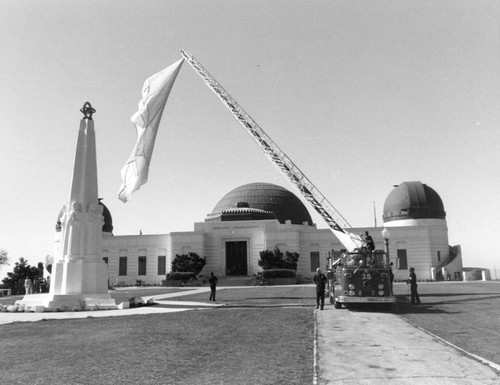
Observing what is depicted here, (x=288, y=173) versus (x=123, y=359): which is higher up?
(x=288, y=173)

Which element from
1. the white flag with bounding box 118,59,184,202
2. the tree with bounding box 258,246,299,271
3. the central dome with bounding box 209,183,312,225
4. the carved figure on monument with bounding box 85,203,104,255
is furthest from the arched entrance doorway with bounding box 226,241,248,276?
the carved figure on monument with bounding box 85,203,104,255

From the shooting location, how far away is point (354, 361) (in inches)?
367

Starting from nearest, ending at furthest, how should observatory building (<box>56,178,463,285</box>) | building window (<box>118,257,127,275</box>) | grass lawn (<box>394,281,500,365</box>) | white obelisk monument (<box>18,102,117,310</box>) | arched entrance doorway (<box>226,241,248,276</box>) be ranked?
grass lawn (<box>394,281,500,365</box>), white obelisk monument (<box>18,102,117,310</box>), observatory building (<box>56,178,463,285</box>), arched entrance doorway (<box>226,241,248,276</box>), building window (<box>118,257,127,275</box>)

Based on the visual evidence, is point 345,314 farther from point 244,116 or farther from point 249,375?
point 244,116

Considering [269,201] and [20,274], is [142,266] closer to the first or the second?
[20,274]

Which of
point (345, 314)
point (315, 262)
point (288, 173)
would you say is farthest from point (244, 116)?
point (345, 314)

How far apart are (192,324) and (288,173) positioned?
2877 cm

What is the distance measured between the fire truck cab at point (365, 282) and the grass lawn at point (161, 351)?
3.90 meters

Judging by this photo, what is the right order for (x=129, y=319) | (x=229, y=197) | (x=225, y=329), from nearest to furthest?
(x=225, y=329) → (x=129, y=319) → (x=229, y=197)

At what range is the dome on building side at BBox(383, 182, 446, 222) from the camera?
66.5 metres

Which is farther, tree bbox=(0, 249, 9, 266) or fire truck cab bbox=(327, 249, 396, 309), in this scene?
tree bbox=(0, 249, 9, 266)

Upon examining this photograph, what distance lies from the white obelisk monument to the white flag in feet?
6.54

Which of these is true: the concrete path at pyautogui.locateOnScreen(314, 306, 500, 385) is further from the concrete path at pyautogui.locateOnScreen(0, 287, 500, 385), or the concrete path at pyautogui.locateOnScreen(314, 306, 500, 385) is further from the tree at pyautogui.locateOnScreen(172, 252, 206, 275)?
the tree at pyautogui.locateOnScreen(172, 252, 206, 275)

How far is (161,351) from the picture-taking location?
1045cm
